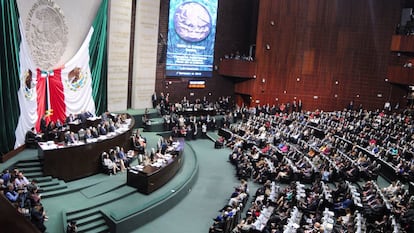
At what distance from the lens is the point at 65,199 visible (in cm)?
1200

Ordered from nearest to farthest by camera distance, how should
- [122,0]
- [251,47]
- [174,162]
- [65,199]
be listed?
[65,199]
[174,162]
[122,0]
[251,47]

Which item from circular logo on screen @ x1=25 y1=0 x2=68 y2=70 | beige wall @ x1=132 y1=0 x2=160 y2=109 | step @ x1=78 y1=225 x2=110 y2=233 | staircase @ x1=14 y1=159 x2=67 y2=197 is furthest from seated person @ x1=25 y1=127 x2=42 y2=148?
beige wall @ x1=132 y1=0 x2=160 y2=109

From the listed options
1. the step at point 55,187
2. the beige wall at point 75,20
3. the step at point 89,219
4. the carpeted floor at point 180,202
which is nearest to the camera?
the step at point 89,219

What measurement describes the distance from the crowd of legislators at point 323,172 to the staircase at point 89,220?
317 centimetres

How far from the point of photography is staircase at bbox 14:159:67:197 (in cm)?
1234

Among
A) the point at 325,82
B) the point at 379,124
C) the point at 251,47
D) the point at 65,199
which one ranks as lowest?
the point at 65,199

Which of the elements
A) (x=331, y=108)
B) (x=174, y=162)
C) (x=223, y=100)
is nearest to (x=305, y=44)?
(x=331, y=108)

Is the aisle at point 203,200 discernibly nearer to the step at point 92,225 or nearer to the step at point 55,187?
the step at point 92,225

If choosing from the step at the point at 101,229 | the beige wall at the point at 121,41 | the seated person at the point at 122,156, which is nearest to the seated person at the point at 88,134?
the seated person at the point at 122,156

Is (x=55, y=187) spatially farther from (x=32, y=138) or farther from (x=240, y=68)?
(x=240, y=68)

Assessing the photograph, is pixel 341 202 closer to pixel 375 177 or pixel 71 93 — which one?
pixel 375 177

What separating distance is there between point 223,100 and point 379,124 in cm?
1124

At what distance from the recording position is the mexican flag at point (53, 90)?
14.1 m

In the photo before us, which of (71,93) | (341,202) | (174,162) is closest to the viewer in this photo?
(341,202)
